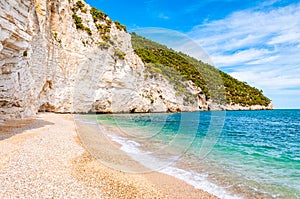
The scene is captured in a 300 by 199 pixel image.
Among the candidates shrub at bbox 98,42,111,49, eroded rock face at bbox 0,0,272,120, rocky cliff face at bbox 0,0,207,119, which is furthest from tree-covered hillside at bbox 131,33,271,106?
shrub at bbox 98,42,111,49

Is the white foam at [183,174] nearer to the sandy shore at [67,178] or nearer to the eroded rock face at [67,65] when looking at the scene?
the sandy shore at [67,178]

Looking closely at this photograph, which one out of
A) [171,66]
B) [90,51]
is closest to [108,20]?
[90,51]

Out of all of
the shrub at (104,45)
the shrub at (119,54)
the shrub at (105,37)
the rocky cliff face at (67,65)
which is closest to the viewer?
the rocky cliff face at (67,65)

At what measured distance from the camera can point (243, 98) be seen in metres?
80.3

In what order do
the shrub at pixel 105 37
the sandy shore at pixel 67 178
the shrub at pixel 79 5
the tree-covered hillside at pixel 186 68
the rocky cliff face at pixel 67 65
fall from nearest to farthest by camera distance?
the sandy shore at pixel 67 178, the rocky cliff face at pixel 67 65, the shrub at pixel 79 5, the shrub at pixel 105 37, the tree-covered hillside at pixel 186 68

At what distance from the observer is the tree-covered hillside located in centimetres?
4472

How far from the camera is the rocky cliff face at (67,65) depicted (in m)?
10.3

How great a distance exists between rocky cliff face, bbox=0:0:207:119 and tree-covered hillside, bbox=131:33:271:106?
693cm

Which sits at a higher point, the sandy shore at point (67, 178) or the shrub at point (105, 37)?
the shrub at point (105, 37)

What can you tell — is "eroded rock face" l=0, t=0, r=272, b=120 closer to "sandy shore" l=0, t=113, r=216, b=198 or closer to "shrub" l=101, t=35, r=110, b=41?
"shrub" l=101, t=35, r=110, b=41

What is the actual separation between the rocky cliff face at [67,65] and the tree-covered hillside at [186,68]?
693cm

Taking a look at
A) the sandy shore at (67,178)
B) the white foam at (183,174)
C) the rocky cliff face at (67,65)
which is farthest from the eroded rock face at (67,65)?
the white foam at (183,174)

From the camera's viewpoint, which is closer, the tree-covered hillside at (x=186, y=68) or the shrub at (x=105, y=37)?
the shrub at (x=105, y=37)

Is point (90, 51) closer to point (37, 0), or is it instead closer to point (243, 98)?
point (37, 0)
